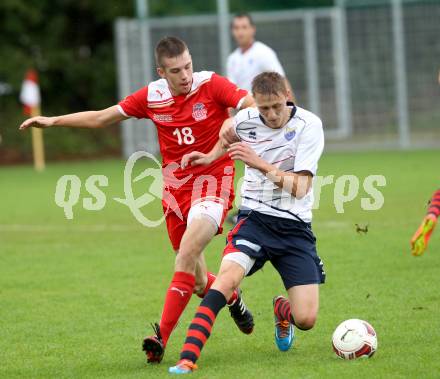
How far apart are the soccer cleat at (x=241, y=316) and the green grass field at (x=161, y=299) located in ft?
0.32

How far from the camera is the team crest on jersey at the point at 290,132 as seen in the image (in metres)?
5.79

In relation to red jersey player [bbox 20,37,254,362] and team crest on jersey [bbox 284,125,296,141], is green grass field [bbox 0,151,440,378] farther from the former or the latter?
team crest on jersey [bbox 284,125,296,141]

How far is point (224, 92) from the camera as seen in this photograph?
639cm

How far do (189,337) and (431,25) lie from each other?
17.1 metres

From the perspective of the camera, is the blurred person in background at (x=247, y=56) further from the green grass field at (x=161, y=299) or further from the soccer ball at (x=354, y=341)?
the soccer ball at (x=354, y=341)

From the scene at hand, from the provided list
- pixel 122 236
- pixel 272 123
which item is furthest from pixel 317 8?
pixel 272 123

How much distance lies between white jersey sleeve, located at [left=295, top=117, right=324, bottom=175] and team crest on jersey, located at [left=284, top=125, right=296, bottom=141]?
0.15 feet

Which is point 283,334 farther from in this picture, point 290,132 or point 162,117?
point 162,117

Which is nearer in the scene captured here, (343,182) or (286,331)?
(286,331)

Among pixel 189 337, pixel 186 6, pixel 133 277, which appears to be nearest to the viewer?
pixel 189 337

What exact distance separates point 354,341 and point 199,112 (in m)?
1.81

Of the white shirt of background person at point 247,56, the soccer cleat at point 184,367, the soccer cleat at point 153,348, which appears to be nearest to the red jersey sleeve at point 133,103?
the soccer cleat at point 153,348

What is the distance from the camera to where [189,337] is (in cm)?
532

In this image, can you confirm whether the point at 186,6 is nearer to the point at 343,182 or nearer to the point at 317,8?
the point at 317,8
